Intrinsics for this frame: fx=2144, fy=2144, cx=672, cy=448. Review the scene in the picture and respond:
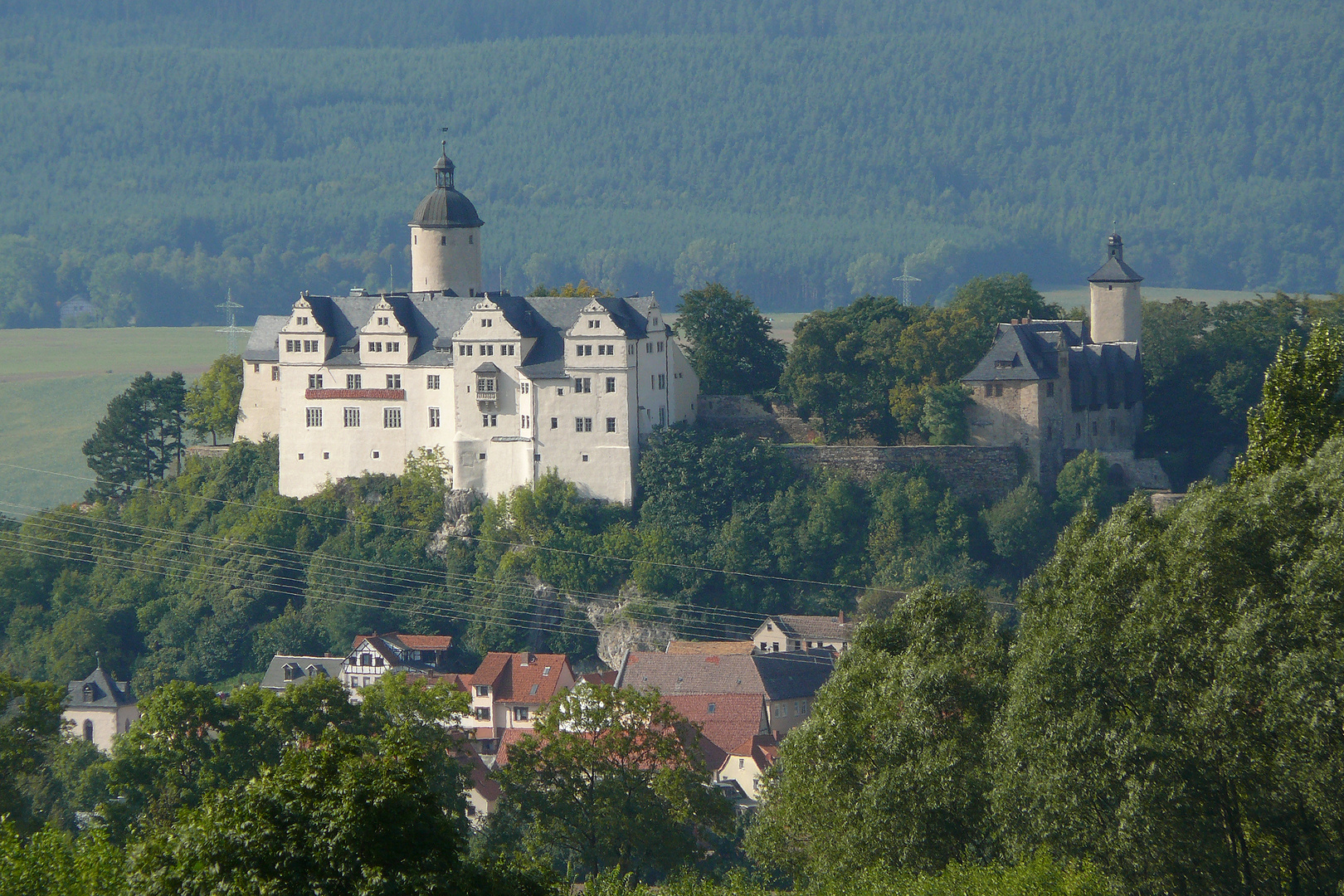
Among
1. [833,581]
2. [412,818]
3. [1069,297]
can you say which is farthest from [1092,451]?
[1069,297]

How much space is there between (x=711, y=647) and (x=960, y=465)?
32.8 feet

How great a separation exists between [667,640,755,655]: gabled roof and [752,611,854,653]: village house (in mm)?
569

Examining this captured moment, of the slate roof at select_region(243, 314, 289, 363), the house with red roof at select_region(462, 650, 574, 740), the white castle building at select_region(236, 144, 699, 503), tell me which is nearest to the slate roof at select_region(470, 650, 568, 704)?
the house with red roof at select_region(462, 650, 574, 740)

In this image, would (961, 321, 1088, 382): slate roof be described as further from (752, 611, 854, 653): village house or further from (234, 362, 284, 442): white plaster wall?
(234, 362, 284, 442): white plaster wall

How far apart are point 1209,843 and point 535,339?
40.6m

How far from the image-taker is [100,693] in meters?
70.0

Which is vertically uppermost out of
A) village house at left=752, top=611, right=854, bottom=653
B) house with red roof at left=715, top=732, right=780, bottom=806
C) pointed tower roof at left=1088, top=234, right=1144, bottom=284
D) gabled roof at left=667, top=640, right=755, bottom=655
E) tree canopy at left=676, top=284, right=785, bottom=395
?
pointed tower roof at left=1088, top=234, right=1144, bottom=284

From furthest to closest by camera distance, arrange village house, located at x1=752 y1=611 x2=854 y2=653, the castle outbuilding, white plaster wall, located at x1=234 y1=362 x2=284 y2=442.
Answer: white plaster wall, located at x1=234 y1=362 x2=284 y2=442 < the castle outbuilding < village house, located at x1=752 y1=611 x2=854 y2=653

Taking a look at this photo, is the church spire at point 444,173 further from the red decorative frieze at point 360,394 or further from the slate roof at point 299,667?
the slate roof at point 299,667

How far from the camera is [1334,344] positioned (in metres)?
36.6

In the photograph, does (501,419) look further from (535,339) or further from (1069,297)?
(1069,297)

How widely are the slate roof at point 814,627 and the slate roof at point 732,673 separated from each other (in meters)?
0.54

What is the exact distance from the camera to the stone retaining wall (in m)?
68.9

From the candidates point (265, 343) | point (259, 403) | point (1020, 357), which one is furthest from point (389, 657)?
point (1020, 357)
